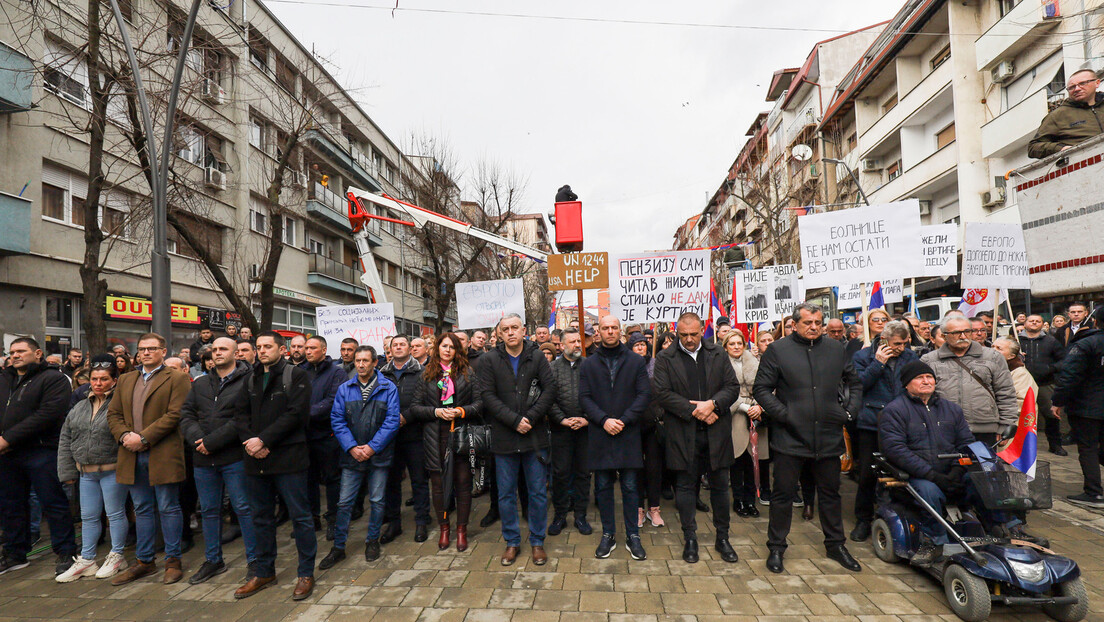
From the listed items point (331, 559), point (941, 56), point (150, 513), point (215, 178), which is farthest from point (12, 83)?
point (941, 56)

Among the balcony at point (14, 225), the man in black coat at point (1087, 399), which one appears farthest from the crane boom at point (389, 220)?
the man in black coat at point (1087, 399)

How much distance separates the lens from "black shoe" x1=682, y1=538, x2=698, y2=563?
4887 mm

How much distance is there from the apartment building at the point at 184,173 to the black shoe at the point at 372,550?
8071mm

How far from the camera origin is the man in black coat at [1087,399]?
19.9ft

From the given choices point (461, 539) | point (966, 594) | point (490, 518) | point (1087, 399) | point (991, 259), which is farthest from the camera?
point (991, 259)

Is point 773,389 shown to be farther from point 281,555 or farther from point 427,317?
point 427,317

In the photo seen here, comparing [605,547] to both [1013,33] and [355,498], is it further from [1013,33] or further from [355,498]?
[1013,33]

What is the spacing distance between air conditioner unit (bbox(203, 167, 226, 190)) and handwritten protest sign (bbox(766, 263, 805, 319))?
18349mm

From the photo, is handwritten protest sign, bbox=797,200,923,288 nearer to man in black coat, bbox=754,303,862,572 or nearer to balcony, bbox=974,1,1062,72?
man in black coat, bbox=754,303,862,572

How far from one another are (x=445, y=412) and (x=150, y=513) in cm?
262

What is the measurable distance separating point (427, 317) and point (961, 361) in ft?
149

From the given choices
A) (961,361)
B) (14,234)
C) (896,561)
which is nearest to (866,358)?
(961,361)

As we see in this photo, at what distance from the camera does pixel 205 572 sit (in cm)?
488

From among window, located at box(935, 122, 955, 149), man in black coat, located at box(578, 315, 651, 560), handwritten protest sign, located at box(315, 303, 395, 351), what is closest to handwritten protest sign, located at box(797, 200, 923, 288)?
man in black coat, located at box(578, 315, 651, 560)
